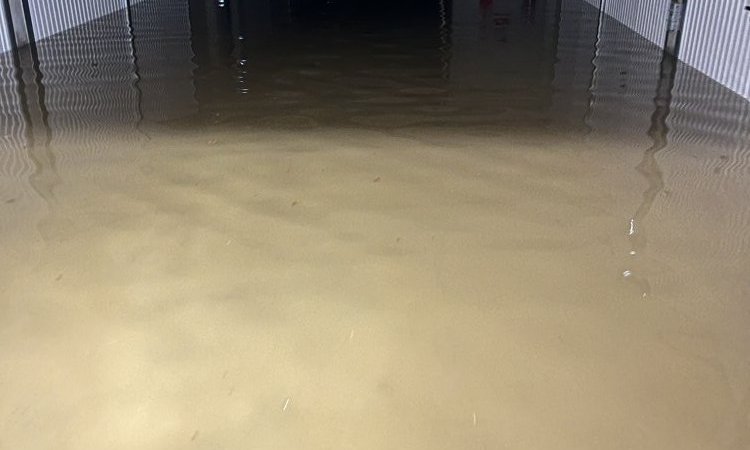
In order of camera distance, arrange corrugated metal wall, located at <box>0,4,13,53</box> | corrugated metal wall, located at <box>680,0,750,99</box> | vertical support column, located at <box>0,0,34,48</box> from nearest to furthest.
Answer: corrugated metal wall, located at <box>680,0,750,99</box>
corrugated metal wall, located at <box>0,4,13,53</box>
vertical support column, located at <box>0,0,34,48</box>

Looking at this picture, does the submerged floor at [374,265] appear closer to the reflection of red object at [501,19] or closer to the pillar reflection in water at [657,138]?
the pillar reflection in water at [657,138]

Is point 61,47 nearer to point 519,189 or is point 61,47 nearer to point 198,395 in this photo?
point 519,189

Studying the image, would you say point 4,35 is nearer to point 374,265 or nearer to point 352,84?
point 352,84

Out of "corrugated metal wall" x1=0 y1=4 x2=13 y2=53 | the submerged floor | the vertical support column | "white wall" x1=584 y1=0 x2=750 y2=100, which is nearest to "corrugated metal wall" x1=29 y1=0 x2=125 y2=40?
the vertical support column

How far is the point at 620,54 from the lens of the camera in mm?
6633

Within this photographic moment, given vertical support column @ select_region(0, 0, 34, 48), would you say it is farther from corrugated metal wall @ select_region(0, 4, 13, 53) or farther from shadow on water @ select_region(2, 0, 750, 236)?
shadow on water @ select_region(2, 0, 750, 236)

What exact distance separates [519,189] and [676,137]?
1.39 meters

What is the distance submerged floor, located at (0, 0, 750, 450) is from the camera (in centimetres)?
206

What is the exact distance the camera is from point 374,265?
9.38 ft

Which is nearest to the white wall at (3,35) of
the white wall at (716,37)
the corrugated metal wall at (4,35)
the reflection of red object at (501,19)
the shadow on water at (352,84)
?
the corrugated metal wall at (4,35)

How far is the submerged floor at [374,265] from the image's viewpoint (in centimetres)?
206

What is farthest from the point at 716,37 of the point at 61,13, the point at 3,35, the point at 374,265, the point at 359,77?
the point at 61,13

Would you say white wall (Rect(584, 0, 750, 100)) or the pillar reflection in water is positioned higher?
white wall (Rect(584, 0, 750, 100))

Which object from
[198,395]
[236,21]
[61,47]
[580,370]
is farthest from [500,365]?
[236,21]
